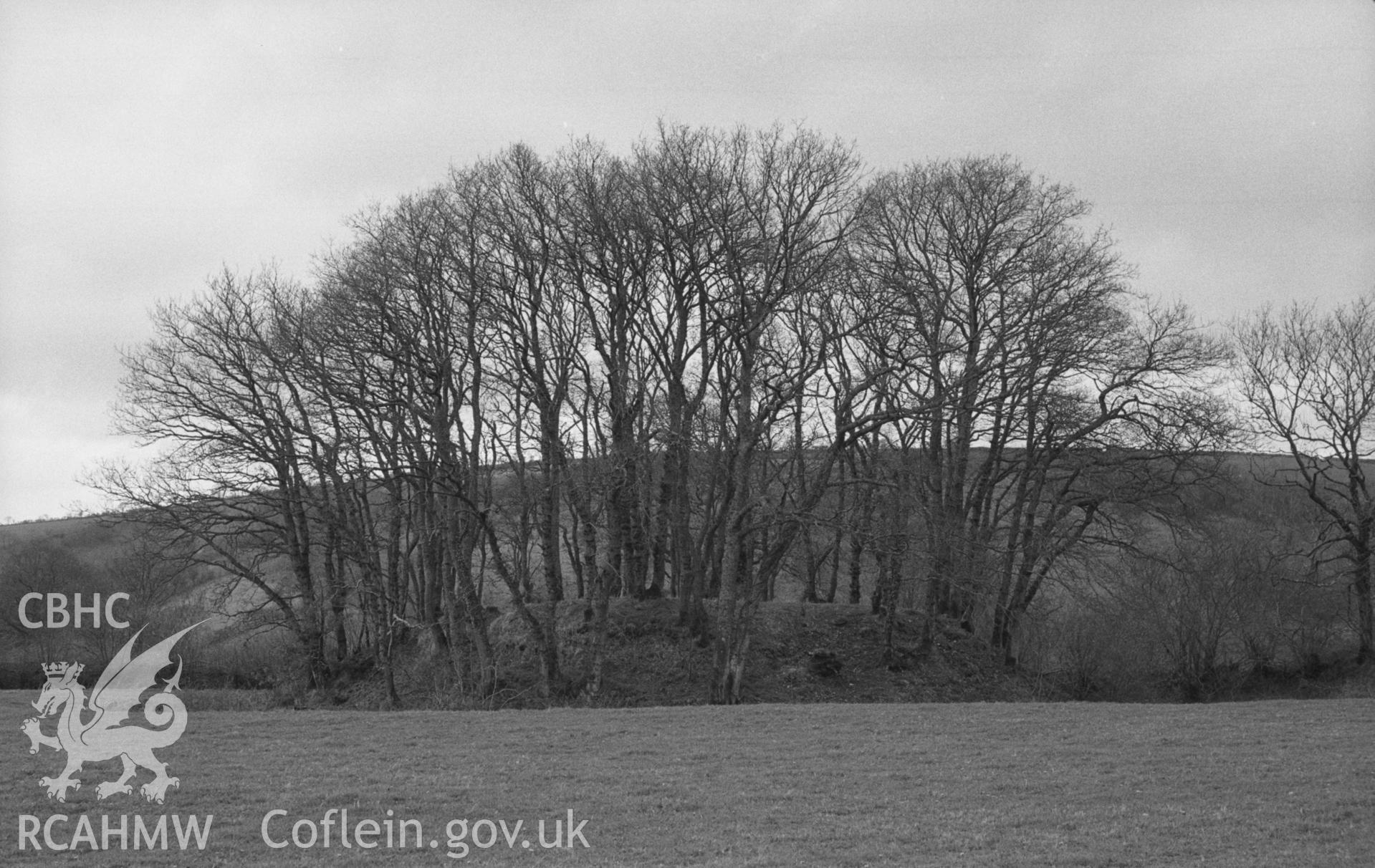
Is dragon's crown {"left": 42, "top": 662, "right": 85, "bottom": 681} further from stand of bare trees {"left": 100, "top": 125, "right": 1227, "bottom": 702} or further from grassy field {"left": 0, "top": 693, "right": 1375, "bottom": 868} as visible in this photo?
stand of bare trees {"left": 100, "top": 125, "right": 1227, "bottom": 702}

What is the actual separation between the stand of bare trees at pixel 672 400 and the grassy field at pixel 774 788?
30.3 ft

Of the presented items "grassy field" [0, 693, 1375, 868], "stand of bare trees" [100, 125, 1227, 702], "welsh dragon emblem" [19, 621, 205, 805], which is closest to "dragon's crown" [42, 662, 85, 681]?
"welsh dragon emblem" [19, 621, 205, 805]

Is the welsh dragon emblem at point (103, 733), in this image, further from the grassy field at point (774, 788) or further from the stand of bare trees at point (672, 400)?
the stand of bare trees at point (672, 400)

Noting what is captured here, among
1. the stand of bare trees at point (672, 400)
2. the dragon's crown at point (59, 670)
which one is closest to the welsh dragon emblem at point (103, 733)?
the dragon's crown at point (59, 670)

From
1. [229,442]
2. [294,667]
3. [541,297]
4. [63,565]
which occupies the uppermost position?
[541,297]

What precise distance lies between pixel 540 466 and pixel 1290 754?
1970 cm

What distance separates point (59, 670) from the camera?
41.3 feet

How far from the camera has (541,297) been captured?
31.6 metres

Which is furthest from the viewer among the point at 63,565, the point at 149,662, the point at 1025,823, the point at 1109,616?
the point at 63,565

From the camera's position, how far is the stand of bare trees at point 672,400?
95.8 ft

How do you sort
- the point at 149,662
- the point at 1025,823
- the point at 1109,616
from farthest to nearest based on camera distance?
the point at 1109,616 < the point at 149,662 < the point at 1025,823

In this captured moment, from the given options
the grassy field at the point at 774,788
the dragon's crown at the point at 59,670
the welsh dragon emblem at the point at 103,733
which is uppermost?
the dragon's crown at the point at 59,670

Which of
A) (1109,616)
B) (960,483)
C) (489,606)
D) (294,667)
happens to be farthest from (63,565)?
(1109,616)

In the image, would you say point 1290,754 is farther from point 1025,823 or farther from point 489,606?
point 489,606
